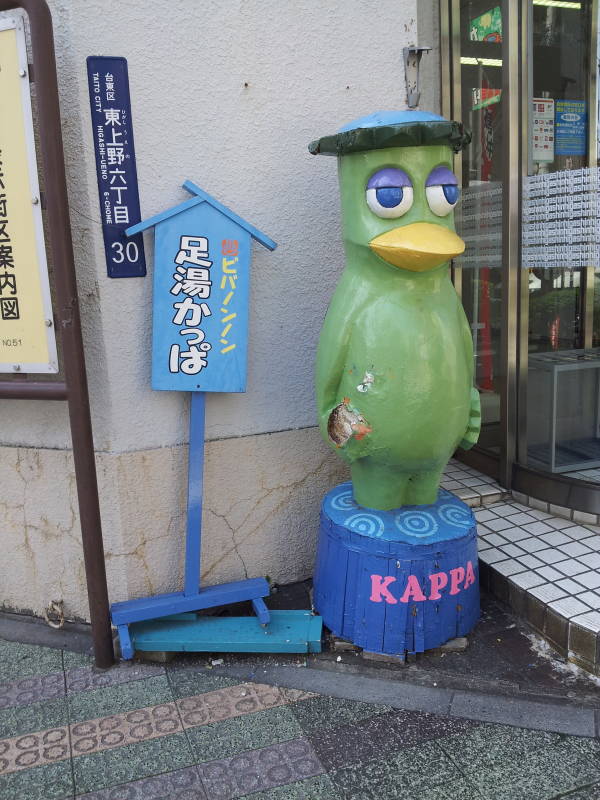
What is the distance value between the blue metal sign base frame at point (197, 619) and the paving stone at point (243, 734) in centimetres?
39

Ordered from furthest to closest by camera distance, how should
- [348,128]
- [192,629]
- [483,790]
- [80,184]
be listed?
1. [192,629]
2. [80,184]
3. [348,128]
4. [483,790]

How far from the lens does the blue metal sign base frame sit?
313 cm

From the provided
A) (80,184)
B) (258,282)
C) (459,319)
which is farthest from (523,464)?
(80,184)

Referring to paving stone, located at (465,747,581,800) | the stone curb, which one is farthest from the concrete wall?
paving stone, located at (465,747,581,800)

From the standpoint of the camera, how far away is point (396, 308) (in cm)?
283

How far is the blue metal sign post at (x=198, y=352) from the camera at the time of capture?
3.04 meters

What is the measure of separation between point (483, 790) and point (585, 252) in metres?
3.02

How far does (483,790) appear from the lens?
2359mm

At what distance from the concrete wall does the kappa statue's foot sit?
0.55 m

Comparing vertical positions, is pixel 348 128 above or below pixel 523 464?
above

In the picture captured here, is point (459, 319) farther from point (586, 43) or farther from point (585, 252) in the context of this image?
point (586, 43)

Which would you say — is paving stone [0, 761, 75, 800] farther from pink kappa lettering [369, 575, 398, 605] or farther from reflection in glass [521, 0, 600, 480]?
reflection in glass [521, 0, 600, 480]

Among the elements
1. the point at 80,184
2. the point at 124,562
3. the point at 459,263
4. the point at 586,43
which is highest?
the point at 586,43

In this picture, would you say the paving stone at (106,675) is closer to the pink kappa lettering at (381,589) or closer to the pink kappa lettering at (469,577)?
the pink kappa lettering at (381,589)
